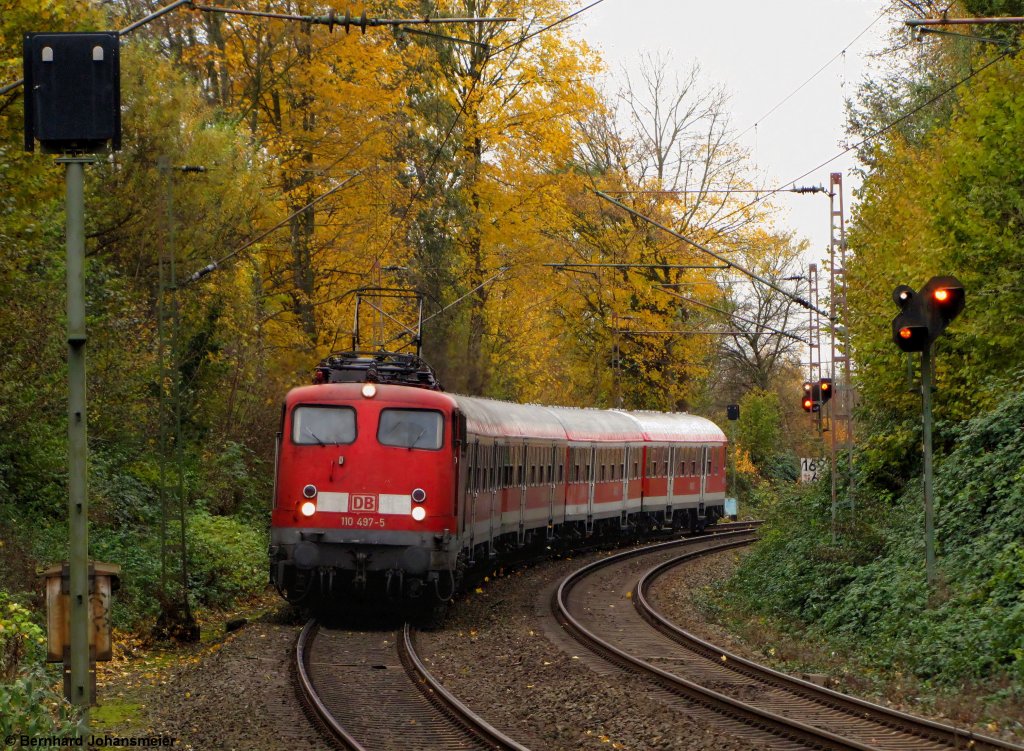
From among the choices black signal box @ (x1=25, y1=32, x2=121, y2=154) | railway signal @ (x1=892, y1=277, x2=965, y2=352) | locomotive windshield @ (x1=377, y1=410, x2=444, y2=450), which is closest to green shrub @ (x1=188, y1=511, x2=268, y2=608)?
locomotive windshield @ (x1=377, y1=410, x2=444, y2=450)

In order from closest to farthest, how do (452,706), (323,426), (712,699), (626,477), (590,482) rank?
(452,706), (712,699), (323,426), (590,482), (626,477)

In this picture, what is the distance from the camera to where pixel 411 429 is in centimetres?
1852

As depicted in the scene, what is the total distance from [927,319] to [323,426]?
776cm

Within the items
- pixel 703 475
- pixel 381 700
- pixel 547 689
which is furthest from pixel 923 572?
pixel 703 475

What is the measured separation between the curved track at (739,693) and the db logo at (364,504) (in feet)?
10.3

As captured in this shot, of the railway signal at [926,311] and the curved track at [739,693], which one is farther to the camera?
the railway signal at [926,311]

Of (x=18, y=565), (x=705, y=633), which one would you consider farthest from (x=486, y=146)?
(x=18, y=565)

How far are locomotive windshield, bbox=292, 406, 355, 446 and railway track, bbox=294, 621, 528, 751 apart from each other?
251 cm

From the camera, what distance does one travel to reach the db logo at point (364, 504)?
18.0 meters

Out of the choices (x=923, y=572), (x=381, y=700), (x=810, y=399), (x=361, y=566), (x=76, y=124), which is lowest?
(x=381, y=700)

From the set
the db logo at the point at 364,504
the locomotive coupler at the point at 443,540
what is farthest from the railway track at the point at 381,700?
the db logo at the point at 364,504

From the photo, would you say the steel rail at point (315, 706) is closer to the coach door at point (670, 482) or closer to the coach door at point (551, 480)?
the coach door at point (551, 480)

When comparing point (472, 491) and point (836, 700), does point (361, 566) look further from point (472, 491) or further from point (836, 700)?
point (836, 700)

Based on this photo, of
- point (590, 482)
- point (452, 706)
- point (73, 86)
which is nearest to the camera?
point (73, 86)
